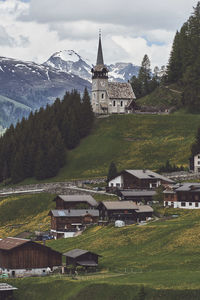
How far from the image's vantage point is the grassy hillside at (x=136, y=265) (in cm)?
6919

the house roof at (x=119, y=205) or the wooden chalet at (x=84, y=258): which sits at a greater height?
the house roof at (x=119, y=205)

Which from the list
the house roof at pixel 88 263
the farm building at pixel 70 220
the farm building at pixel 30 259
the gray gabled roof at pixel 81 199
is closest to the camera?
the house roof at pixel 88 263

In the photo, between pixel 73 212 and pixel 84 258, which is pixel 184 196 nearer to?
pixel 73 212

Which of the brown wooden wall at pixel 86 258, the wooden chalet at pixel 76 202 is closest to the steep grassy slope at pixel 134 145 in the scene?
the wooden chalet at pixel 76 202

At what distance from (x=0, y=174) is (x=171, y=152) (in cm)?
4591

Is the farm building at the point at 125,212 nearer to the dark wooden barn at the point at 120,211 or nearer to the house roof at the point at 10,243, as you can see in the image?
the dark wooden barn at the point at 120,211

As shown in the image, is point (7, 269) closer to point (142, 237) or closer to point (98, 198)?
point (142, 237)

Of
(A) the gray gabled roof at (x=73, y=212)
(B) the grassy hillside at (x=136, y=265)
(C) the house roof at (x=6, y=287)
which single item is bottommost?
(C) the house roof at (x=6, y=287)

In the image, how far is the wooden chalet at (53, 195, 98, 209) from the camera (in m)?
131

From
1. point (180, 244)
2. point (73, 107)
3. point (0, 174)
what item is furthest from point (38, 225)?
point (73, 107)

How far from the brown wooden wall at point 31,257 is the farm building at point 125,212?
2992 cm

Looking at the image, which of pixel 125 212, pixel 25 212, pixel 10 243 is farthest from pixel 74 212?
pixel 10 243

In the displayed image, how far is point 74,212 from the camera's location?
408 feet

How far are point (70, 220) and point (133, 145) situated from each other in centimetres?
6235
